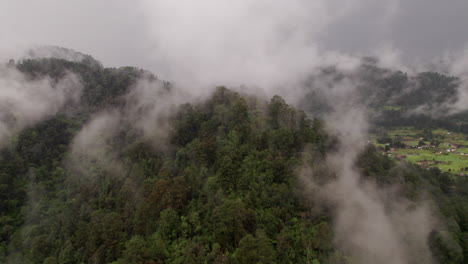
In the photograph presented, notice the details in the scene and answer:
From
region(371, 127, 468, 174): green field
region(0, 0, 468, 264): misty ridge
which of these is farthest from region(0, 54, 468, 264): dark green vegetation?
region(371, 127, 468, 174): green field

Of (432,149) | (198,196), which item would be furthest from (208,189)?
(432,149)

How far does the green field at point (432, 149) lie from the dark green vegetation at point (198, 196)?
26.7 metres

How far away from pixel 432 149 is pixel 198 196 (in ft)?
282

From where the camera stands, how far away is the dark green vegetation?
23.9 m

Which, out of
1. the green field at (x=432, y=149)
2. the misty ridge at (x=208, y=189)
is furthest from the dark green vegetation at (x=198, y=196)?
the green field at (x=432, y=149)

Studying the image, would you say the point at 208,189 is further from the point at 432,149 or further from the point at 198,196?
the point at 432,149

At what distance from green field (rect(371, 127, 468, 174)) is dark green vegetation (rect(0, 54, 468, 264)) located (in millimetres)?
26713

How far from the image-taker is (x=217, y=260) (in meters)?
22.3

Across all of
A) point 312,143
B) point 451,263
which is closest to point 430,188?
point 451,263

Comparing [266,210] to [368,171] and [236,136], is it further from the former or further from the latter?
[368,171]

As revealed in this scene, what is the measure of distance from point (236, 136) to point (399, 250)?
22.3 metres

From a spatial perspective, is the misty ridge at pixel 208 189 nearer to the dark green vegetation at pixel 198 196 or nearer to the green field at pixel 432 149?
the dark green vegetation at pixel 198 196

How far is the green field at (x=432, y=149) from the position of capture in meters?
64.6

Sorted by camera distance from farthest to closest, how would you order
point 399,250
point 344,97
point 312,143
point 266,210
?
point 344,97
point 312,143
point 266,210
point 399,250
